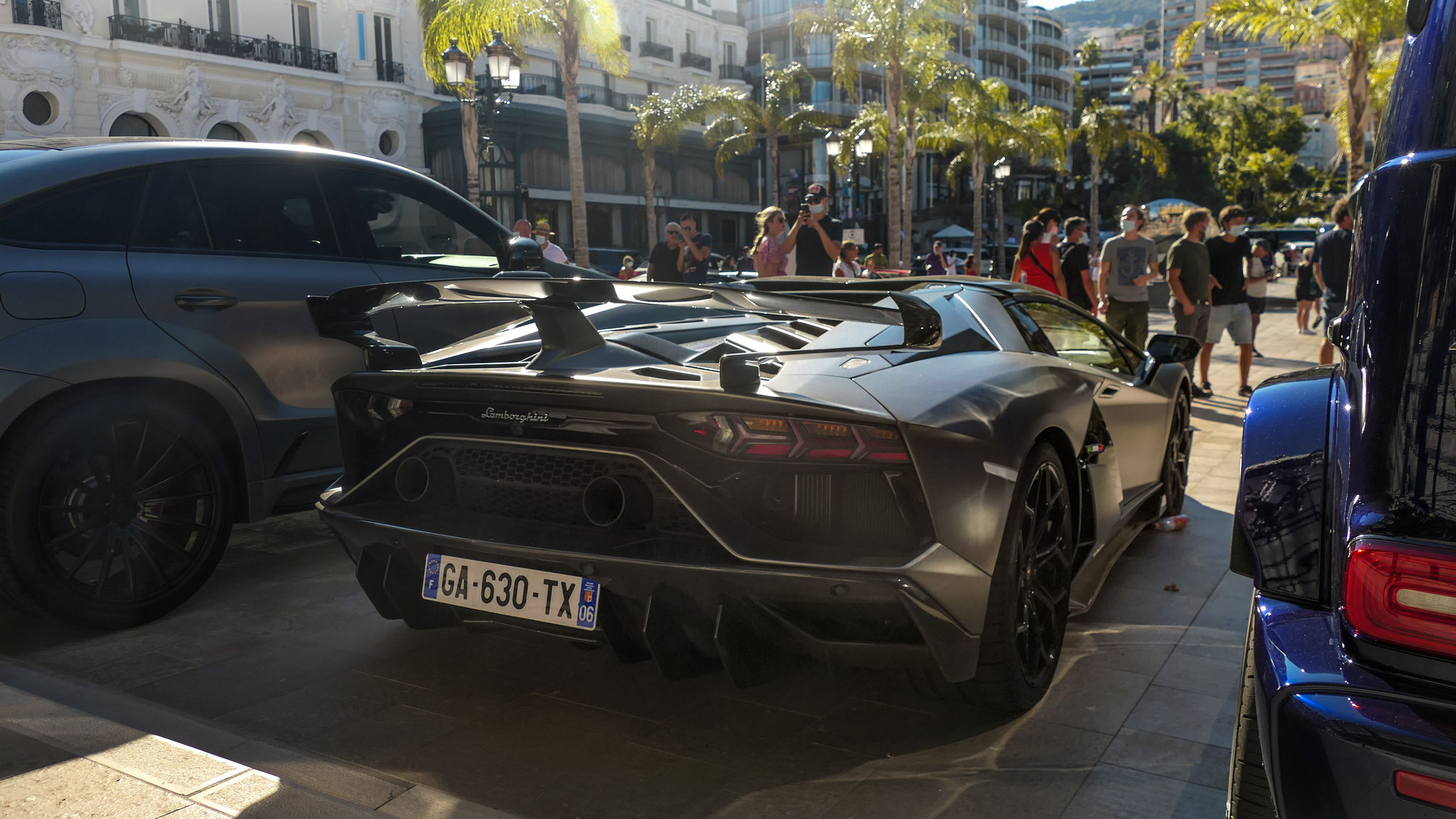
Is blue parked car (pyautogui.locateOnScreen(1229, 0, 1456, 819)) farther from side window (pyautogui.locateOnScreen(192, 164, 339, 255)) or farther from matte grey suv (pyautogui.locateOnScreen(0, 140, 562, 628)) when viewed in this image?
side window (pyautogui.locateOnScreen(192, 164, 339, 255))

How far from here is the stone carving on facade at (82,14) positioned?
31328 millimetres

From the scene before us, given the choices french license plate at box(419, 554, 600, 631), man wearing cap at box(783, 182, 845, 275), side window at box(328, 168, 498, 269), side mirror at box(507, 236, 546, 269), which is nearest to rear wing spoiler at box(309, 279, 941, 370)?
french license plate at box(419, 554, 600, 631)

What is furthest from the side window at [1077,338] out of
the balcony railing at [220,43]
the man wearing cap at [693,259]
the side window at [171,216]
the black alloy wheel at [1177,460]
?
the balcony railing at [220,43]

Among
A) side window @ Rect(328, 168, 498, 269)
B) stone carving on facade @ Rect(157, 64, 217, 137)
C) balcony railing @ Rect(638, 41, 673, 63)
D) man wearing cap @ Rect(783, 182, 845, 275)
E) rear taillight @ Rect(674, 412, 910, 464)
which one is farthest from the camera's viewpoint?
balcony railing @ Rect(638, 41, 673, 63)

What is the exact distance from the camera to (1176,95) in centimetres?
9475

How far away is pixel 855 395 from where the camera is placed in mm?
2799

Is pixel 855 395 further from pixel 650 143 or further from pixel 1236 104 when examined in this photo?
pixel 1236 104

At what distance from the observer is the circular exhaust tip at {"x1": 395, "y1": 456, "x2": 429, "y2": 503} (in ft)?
11.0

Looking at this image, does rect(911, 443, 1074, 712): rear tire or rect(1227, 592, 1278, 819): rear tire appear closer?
rect(1227, 592, 1278, 819): rear tire

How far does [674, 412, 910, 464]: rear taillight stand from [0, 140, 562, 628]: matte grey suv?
243cm

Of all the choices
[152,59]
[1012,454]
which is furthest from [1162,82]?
[1012,454]

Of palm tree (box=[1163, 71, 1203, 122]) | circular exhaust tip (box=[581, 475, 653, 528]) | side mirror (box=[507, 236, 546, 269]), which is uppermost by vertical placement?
palm tree (box=[1163, 71, 1203, 122])

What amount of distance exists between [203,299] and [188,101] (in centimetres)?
3423

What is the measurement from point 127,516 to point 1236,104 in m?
101
